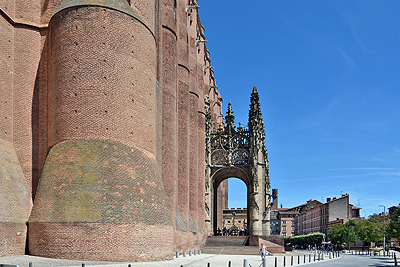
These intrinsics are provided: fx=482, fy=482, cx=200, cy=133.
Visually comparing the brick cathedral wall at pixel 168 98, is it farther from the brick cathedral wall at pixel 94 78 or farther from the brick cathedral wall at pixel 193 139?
the brick cathedral wall at pixel 193 139

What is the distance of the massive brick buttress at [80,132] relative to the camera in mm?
21906

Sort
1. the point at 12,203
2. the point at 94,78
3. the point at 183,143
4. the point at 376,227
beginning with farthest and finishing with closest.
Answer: the point at 376,227, the point at 183,143, the point at 94,78, the point at 12,203

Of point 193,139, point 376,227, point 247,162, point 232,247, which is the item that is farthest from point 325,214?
point 193,139

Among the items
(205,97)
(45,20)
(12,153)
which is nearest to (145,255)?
(12,153)

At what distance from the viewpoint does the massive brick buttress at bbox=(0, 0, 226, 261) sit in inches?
862

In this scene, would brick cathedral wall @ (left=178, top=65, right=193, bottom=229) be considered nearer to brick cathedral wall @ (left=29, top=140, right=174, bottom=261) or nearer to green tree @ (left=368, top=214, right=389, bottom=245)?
brick cathedral wall @ (left=29, top=140, right=174, bottom=261)

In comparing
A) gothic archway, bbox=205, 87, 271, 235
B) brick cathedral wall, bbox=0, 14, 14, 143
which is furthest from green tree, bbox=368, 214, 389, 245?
brick cathedral wall, bbox=0, 14, 14, 143

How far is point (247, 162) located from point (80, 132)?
92.9 feet

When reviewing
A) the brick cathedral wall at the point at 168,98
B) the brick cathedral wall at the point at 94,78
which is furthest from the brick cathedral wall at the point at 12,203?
the brick cathedral wall at the point at 168,98

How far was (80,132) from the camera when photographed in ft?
78.5

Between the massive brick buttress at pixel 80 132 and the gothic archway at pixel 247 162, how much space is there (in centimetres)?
2262

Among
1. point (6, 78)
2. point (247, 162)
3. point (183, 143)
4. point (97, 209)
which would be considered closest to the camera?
point (97, 209)

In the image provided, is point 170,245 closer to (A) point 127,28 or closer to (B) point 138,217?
(B) point 138,217

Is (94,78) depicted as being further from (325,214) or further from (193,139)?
(325,214)
